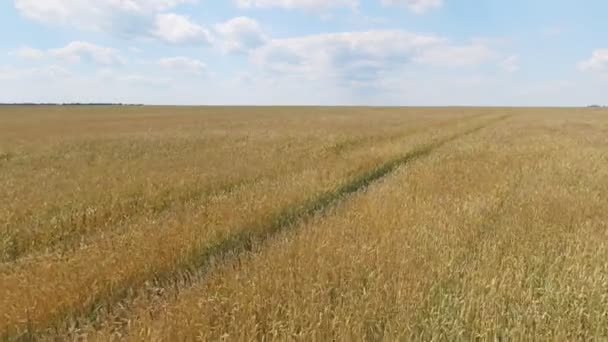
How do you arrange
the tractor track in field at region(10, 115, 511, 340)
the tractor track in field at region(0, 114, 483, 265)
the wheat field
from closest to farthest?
the wheat field → the tractor track in field at region(10, 115, 511, 340) → the tractor track in field at region(0, 114, 483, 265)

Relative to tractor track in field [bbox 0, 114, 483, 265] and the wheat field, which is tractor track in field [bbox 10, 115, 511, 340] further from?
tractor track in field [bbox 0, 114, 483, 265]

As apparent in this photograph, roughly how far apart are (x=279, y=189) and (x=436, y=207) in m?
3.47

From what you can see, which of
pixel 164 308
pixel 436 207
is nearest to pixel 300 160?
pixel 436 207


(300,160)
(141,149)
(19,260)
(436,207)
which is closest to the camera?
(19,260)

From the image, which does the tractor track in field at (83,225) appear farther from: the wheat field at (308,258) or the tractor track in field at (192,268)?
the tractor track in field at (192,268)

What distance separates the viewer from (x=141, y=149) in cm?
1959

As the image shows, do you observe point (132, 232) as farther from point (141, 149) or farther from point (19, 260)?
point (141, 149)

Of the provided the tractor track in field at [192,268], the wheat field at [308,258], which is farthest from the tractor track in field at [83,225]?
the tractor track in field at [192,268]

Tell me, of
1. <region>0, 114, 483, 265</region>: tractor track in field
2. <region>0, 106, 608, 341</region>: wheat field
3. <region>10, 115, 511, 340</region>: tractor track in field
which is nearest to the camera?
<region>0, 106, 608, 341</region>: wheat field

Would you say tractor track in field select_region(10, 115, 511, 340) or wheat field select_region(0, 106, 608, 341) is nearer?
wheat field select_region(0, 106, 608, 341)

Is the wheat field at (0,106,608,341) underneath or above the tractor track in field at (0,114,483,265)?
above

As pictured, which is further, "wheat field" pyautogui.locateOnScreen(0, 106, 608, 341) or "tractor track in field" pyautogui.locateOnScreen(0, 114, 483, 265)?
"tractor track in field" pyautogui.locateOnScreen(0, 114, 483, 265)

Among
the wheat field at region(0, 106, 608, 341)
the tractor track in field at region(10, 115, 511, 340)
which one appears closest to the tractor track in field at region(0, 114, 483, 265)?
the wheat field at region(0, 106, 608, 341)

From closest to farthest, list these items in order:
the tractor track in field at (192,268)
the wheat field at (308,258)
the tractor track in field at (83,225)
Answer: the wheat field at (308,258) < the tractor track in field at (192,268) < the tractor track in field at (83,225)
